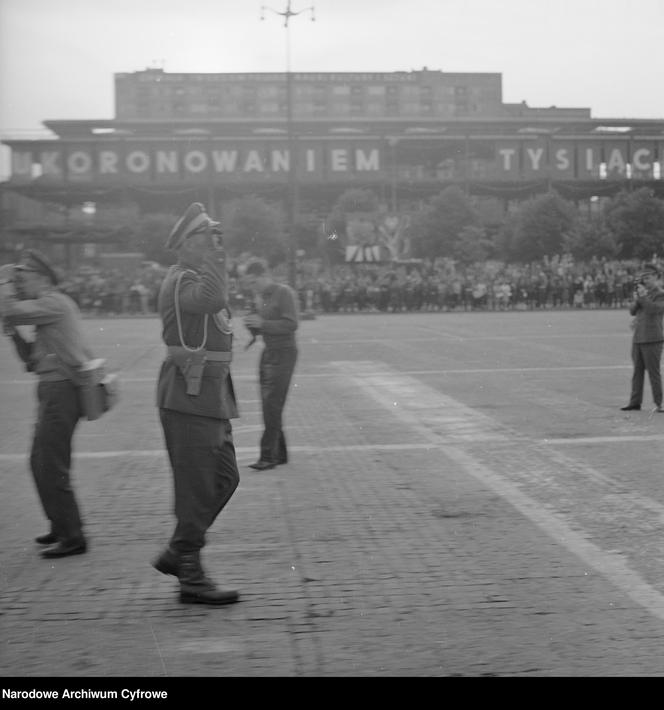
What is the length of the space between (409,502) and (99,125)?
320 ft

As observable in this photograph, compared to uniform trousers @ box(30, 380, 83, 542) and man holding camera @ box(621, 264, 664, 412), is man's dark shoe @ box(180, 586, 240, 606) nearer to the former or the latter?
uniform trousers @ box(30, 380, 83, 542)

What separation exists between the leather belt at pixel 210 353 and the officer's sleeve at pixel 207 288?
0.18 metres

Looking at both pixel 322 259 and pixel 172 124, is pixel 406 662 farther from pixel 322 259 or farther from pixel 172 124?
pixel 172 124

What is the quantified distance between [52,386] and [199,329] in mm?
1418

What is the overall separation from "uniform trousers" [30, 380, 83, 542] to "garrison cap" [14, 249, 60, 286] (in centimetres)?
64

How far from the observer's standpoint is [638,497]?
7.60m

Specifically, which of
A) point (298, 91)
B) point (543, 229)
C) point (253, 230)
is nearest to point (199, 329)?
point (543, 229)

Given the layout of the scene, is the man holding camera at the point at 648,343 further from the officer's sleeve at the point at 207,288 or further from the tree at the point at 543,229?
the tree at the point at 543,229

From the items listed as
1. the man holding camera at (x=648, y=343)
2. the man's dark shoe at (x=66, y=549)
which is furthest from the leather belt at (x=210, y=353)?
the man holding camera at (x=648, y=343)

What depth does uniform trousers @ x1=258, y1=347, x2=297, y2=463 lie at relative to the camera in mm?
8984

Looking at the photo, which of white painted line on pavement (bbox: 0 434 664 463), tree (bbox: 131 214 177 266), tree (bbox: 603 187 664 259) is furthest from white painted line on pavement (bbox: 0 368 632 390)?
tree (bbox: 131 214 177 266)

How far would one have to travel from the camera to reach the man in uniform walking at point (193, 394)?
5129 millimetres

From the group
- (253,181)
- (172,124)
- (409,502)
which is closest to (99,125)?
(172,124)

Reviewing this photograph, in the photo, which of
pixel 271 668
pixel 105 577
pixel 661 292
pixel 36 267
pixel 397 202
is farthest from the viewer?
pixel 397 202
